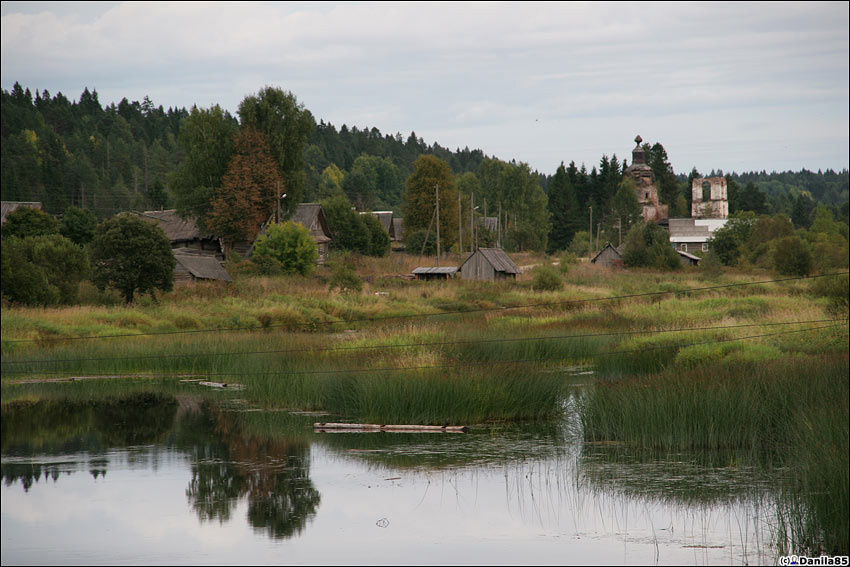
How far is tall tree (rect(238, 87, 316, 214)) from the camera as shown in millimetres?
61531

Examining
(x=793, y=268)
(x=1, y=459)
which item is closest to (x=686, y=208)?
(x=793, y=268)

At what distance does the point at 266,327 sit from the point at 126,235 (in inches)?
283

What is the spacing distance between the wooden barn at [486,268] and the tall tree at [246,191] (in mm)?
13943

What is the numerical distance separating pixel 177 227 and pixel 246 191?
26.4ft

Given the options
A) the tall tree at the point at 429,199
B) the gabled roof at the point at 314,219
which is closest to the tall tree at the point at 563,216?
the tall tree at the point at 429,199

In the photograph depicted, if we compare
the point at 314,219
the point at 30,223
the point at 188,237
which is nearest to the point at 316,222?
the point at 314,219

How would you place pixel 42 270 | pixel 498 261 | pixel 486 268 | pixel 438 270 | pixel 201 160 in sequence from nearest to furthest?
pixel 42 270
pixel 486 268
pixel 498 261
pixel 438 270
pixel 201 160

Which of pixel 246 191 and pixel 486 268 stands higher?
pixel 246 191

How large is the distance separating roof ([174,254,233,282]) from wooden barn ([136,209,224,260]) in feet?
38.6

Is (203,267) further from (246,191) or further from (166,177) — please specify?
(166,177)

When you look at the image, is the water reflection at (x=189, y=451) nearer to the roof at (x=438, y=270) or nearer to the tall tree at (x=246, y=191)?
the roof at (x=438, y=270)

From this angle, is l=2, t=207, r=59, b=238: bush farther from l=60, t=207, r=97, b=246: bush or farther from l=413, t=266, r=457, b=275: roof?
l=413, t=266, r=457, b=275: roof

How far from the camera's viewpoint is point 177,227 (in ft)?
208

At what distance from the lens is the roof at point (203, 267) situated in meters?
46.0
